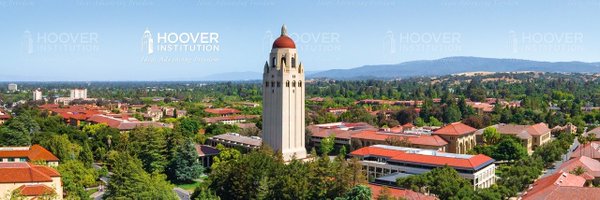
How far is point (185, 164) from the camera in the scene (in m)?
47.7

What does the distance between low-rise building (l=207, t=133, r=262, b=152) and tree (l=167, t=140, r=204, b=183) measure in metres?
6.96

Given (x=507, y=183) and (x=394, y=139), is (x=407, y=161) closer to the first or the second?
(x=507, y=183)

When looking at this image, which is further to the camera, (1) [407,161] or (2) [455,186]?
(1) [407,161]

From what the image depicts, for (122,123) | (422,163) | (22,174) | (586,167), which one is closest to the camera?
(22,174)

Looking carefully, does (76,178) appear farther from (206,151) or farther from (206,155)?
(206,151)

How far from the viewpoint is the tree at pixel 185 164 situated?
4750cm

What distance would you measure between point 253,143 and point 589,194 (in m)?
33.5

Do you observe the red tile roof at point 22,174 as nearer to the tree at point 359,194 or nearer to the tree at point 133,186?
the tree at point 133,186

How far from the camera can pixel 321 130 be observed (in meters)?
65.9

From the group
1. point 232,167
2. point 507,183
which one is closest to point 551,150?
point 507,183

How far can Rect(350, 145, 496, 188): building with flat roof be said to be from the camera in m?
42.8

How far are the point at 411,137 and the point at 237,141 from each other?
18110mm

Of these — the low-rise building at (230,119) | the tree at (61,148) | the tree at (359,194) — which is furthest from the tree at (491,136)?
the tree at (61,148)

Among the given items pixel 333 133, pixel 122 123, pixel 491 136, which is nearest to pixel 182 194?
pixel 333 133
